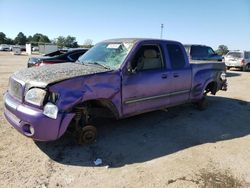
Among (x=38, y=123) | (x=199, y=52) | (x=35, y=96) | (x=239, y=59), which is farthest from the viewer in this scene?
(x=239, y=59)

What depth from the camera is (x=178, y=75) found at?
578 centimetres

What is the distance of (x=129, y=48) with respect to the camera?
4.93 m

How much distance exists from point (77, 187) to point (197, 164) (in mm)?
1918

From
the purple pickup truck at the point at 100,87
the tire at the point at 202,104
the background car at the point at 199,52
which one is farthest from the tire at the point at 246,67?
the purple pickup truck at the point at 100,87

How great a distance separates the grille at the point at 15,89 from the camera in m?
4.04

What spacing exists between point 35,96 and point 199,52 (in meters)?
13.1

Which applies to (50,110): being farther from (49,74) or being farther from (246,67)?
(246,67)

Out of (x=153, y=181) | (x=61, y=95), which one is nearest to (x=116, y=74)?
(x=61, y=95)

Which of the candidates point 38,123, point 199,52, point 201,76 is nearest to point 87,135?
point 38,123

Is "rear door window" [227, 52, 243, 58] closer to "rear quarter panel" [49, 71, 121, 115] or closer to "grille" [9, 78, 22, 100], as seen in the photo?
"rear quarter panel" [49, 71, 121, 115]

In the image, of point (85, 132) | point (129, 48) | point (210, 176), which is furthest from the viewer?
point (129, 48)

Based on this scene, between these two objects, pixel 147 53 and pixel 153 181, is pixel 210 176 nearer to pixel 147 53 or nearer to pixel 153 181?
pixel 153 181

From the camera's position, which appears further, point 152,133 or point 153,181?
point 152,133

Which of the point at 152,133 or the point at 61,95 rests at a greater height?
the point at 61,95
